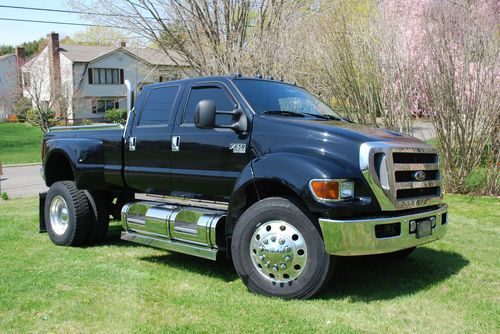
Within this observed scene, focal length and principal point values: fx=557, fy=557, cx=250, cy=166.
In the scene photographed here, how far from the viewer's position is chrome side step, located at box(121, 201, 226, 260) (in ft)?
18.9

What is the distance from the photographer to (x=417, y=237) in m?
5.20

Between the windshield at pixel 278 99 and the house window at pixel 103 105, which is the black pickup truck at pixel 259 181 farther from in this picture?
the house window at pixel 103 105

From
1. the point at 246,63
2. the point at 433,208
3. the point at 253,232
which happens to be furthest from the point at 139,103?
the point at 246,63

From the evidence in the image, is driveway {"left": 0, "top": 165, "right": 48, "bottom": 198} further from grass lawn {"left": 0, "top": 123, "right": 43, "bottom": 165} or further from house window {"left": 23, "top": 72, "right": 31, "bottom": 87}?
house window {"left": 23, "top": 72, "right": 31, "bottom": 87}

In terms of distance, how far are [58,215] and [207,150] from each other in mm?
3143

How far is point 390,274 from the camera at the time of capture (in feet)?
19.9

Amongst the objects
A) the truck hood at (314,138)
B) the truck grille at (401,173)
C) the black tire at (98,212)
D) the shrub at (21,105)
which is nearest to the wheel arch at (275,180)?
the truck hood at (314,138)

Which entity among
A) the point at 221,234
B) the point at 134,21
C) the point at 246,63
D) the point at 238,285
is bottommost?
the point at 238,285

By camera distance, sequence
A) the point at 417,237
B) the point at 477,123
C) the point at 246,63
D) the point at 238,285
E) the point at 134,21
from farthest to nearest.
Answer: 1. the point at 134,21
2. the point at 246,63
3. the point at 477,123
4. the point at 238,285
5. the point at 417,237

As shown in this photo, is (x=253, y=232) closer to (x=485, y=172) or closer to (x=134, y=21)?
(x=485, y=172)

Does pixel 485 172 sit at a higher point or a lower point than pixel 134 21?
lower

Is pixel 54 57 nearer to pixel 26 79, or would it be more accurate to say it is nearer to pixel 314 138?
pixel 26 79

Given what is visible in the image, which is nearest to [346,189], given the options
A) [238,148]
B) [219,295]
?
[238,148]

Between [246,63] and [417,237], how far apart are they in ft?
36.3
